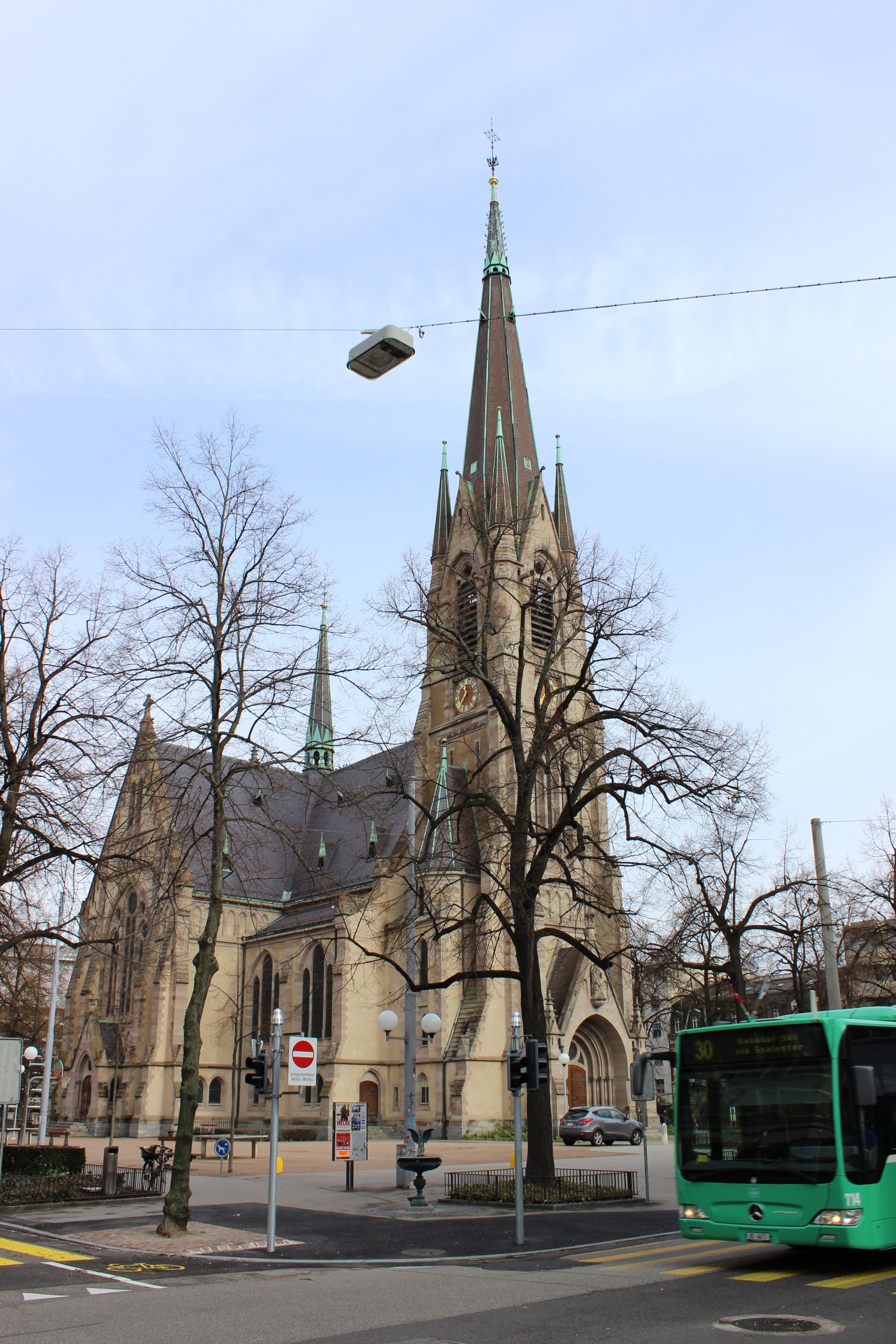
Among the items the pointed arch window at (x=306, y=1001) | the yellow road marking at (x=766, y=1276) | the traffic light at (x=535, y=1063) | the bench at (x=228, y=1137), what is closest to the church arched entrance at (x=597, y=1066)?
the pointed arch window at (x=306, y=1001)

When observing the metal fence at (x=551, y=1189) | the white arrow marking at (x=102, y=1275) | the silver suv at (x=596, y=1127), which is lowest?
the silver suv at (x=596, y=1127)

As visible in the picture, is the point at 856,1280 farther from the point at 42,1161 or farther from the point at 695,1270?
the point at 42,1161

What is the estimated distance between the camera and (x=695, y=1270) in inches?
464

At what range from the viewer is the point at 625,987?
4631 centimetres

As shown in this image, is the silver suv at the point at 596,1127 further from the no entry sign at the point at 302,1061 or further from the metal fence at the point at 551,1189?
the no entry sign at the point at 302,1061

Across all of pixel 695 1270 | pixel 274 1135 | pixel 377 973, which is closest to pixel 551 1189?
pixel 274 1135

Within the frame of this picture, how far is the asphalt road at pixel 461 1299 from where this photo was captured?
855 centimetres

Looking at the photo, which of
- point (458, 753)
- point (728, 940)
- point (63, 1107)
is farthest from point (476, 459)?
point (63, 1107)

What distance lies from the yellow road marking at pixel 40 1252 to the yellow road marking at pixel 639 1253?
5.92 metres

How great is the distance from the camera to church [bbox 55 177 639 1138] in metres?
41.6

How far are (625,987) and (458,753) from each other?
12126 millimetres

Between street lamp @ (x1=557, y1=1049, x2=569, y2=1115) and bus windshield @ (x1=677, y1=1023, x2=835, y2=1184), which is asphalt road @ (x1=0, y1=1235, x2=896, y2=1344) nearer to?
bus windshield @ (x1=677, y1=1023, x2=835, y2=1184)

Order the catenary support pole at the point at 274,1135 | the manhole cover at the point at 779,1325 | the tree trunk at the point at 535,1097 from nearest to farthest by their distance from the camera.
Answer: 1. the manhole cover at the point at 779,1325
2. the catenary support pole at the point at 274,1135
3. the tree trunk at the point at 535,1097

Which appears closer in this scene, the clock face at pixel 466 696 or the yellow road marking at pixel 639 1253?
the yellow road marking at pixel 639 1253
